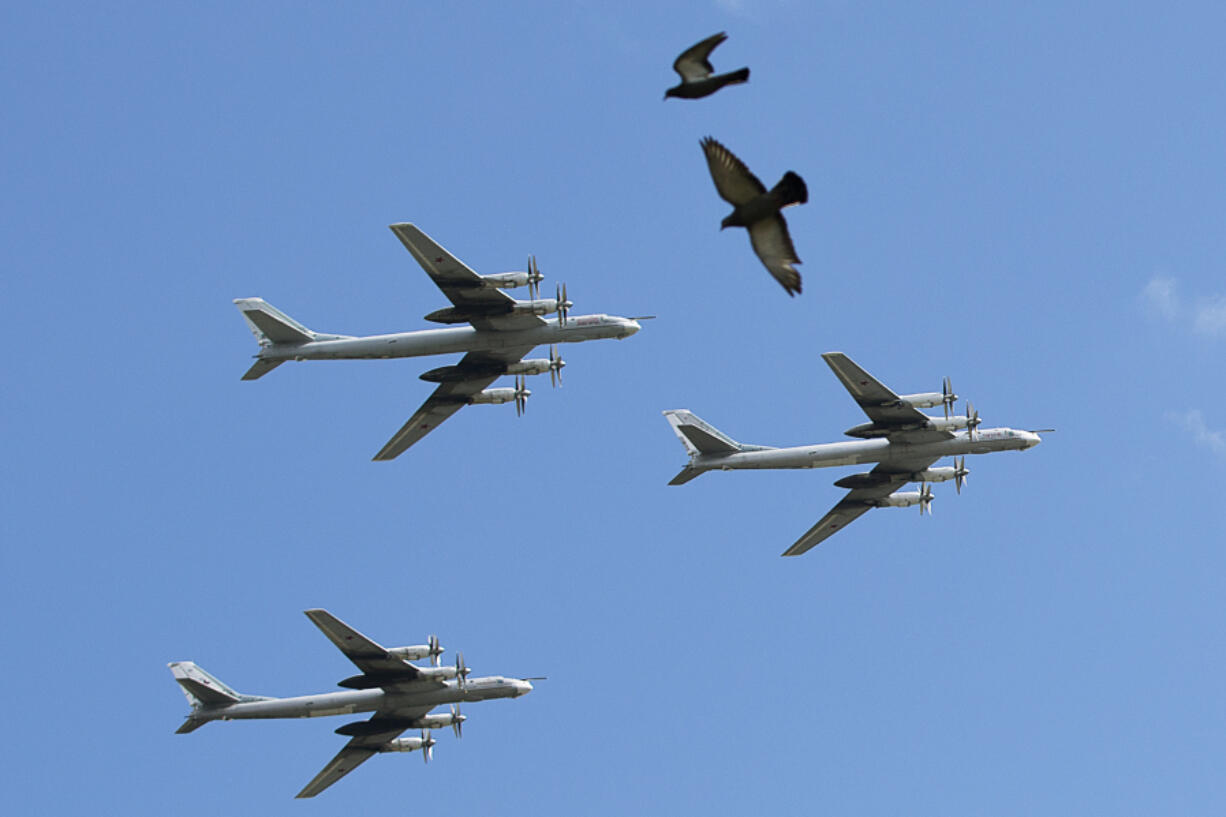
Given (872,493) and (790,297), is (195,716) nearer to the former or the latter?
(872,493)

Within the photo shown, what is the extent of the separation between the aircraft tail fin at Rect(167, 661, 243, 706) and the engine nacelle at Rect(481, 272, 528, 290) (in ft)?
92.1

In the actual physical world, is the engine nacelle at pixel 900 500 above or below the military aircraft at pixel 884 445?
below

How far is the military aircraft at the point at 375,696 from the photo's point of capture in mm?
90500

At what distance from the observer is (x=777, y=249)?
133 feet

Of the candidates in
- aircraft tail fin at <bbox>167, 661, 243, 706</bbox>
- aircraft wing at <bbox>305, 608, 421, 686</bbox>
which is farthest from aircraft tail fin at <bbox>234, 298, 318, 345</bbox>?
aircraft tail fin at <bbox>167, 661, 243, 706</bbox>

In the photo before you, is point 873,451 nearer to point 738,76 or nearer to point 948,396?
point 948,396

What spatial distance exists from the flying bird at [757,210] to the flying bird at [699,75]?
2.07 m

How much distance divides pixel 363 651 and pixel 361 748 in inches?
336

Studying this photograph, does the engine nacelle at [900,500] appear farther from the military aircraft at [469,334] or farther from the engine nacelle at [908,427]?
the military aircraft at [469,334]

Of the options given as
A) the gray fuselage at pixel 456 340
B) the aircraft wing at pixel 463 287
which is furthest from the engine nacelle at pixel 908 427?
the aircraft wing at pixel 463 287

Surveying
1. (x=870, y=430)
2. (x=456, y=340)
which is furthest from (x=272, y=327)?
(x=870, y=430)

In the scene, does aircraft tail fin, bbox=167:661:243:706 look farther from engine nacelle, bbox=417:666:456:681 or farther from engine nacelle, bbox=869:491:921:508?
engine nacelle, bbox=869:491:921:508

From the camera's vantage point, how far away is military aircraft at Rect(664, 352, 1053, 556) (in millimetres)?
89000

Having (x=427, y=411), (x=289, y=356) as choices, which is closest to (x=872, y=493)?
(x=427, y=411)
